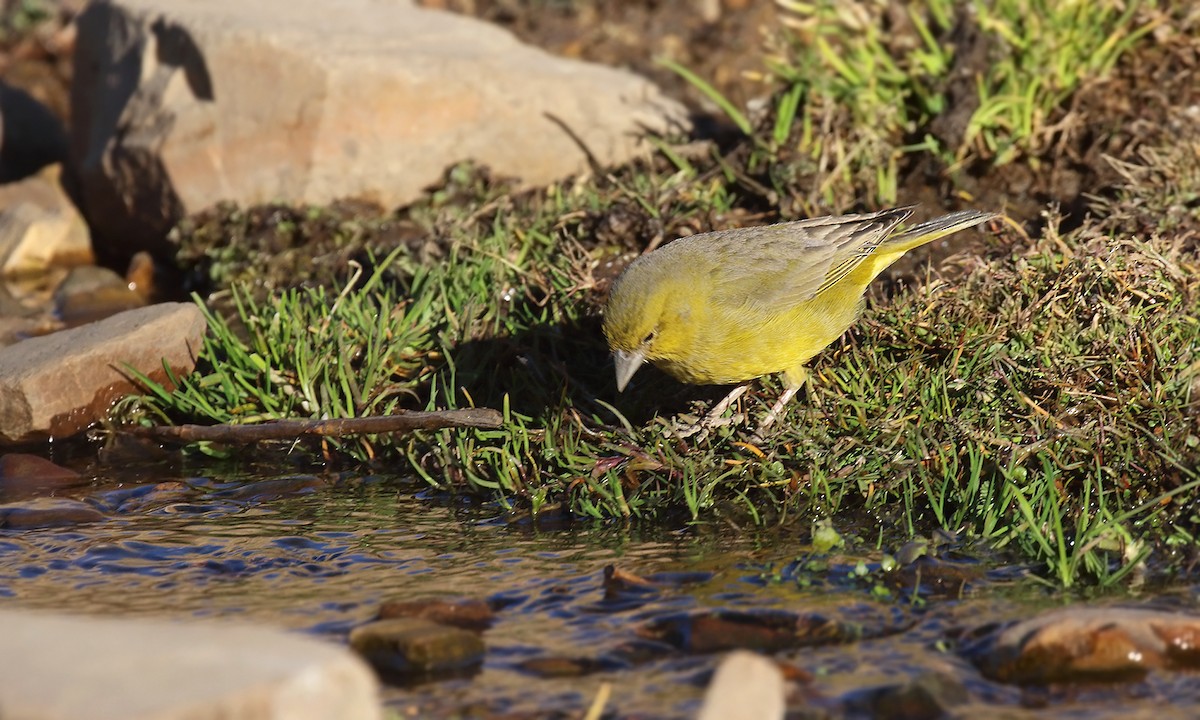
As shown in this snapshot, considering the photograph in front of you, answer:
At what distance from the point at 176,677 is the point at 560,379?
3549 millimetres

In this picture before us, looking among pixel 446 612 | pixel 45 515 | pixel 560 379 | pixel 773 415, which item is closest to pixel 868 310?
pixel 773 415

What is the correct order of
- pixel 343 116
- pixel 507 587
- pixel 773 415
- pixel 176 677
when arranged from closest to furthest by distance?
1. pixel 176 677
2. pixel 507 587
3. pixel 773 415
4. pixel 343 116

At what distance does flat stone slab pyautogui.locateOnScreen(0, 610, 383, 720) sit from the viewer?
2643 mm

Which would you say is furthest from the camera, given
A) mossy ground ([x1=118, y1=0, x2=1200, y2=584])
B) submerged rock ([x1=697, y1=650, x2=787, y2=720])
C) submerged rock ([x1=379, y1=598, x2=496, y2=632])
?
mossy ground ([x1=118, y1=0, x2=1200, y2=584])

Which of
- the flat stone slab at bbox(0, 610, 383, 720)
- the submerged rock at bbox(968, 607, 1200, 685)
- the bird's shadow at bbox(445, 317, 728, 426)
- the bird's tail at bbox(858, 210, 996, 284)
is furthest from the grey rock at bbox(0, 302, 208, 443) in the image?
the submerged rock at bbox(968, 607, 1200, 685)

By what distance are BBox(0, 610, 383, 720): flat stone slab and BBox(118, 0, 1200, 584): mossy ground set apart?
2.64 meters

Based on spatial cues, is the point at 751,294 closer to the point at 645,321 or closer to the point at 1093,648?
the point at 645,321

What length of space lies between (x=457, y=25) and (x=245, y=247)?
7.42 feet

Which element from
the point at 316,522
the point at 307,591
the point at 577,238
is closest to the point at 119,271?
the point at 577,238

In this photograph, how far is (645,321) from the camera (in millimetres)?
5344

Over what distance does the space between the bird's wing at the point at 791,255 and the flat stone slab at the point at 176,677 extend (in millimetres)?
3070

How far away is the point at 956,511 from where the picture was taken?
5102 millimetres

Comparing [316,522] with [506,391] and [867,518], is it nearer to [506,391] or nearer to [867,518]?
[506,391]

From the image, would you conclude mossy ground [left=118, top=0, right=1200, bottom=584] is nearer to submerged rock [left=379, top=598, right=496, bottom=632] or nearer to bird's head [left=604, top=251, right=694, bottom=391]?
bird's head [left=604, top=251, right=694, bottom=391]
